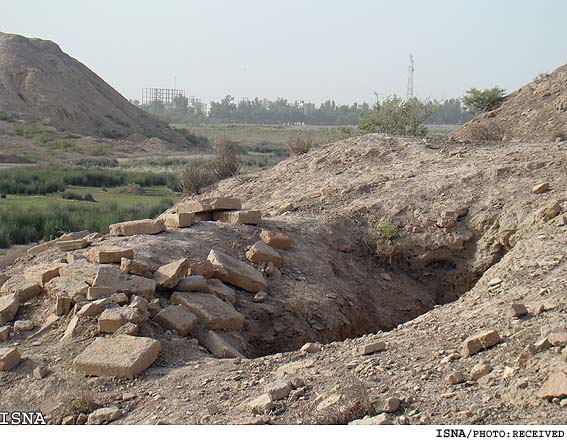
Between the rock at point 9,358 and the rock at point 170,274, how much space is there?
1.40 metres

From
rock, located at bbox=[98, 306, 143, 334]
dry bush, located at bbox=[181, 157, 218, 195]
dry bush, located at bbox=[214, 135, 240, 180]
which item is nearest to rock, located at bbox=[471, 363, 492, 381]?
rock, located at bbox=[98, 306, 143, 334]

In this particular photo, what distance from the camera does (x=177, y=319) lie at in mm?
6539

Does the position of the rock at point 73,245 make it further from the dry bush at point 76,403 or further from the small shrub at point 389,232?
the small shrub at point 389,232

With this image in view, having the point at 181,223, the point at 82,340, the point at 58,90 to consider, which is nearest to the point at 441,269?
the point at 181,223

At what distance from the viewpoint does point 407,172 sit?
10.7 metres

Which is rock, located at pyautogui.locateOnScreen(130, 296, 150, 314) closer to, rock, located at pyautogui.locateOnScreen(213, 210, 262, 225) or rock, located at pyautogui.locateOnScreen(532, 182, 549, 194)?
rock, located at pyautogui.locateOnScreen(213, 210, 262, 225)

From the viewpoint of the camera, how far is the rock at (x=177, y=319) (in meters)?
6.50

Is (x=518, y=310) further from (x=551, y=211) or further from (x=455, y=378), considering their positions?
(x=551, y=211)

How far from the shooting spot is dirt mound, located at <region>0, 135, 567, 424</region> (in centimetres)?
479

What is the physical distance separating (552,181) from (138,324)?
5.24 meters

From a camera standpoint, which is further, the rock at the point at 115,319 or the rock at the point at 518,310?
the rock at the point at 115,319

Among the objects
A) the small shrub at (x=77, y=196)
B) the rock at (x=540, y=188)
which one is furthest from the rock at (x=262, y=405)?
the small shrub at (x=77, y=196)

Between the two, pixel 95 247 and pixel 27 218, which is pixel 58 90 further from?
pixel 95 247

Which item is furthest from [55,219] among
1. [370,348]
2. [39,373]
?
[370,348]
